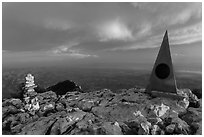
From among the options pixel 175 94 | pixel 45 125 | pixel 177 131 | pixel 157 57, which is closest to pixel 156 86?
pixel 175 94

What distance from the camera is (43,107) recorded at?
9.74 metres

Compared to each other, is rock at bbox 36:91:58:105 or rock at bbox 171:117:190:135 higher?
rock at bbox 36:91:58:105

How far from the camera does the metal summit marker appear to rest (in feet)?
34.3

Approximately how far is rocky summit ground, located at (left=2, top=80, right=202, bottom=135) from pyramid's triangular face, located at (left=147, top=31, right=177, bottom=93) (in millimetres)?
864

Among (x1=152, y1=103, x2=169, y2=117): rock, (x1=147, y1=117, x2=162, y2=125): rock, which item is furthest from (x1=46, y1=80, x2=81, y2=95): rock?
(x1=147, y1=117, x2=162, y2=125): rock

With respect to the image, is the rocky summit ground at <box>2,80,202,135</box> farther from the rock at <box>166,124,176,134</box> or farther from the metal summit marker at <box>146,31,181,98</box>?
the metal summit marker at <box>146,31,181,98</box>

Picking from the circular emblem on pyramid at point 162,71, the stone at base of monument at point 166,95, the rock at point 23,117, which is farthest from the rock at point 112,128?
the circular emblem on pyramid at point 162,71

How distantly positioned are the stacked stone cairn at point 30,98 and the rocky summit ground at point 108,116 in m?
0.28

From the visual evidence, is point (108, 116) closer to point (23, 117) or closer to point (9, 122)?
point (23, 117)

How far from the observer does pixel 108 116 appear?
8.44 m

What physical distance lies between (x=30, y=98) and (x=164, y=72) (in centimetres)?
949

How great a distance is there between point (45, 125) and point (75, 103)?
3245mm

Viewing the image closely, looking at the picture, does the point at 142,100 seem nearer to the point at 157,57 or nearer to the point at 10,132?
the point at 157,57

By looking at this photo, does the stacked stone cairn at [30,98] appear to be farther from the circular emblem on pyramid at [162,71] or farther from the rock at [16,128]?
the circular emblem on pyramid at [162,71]
